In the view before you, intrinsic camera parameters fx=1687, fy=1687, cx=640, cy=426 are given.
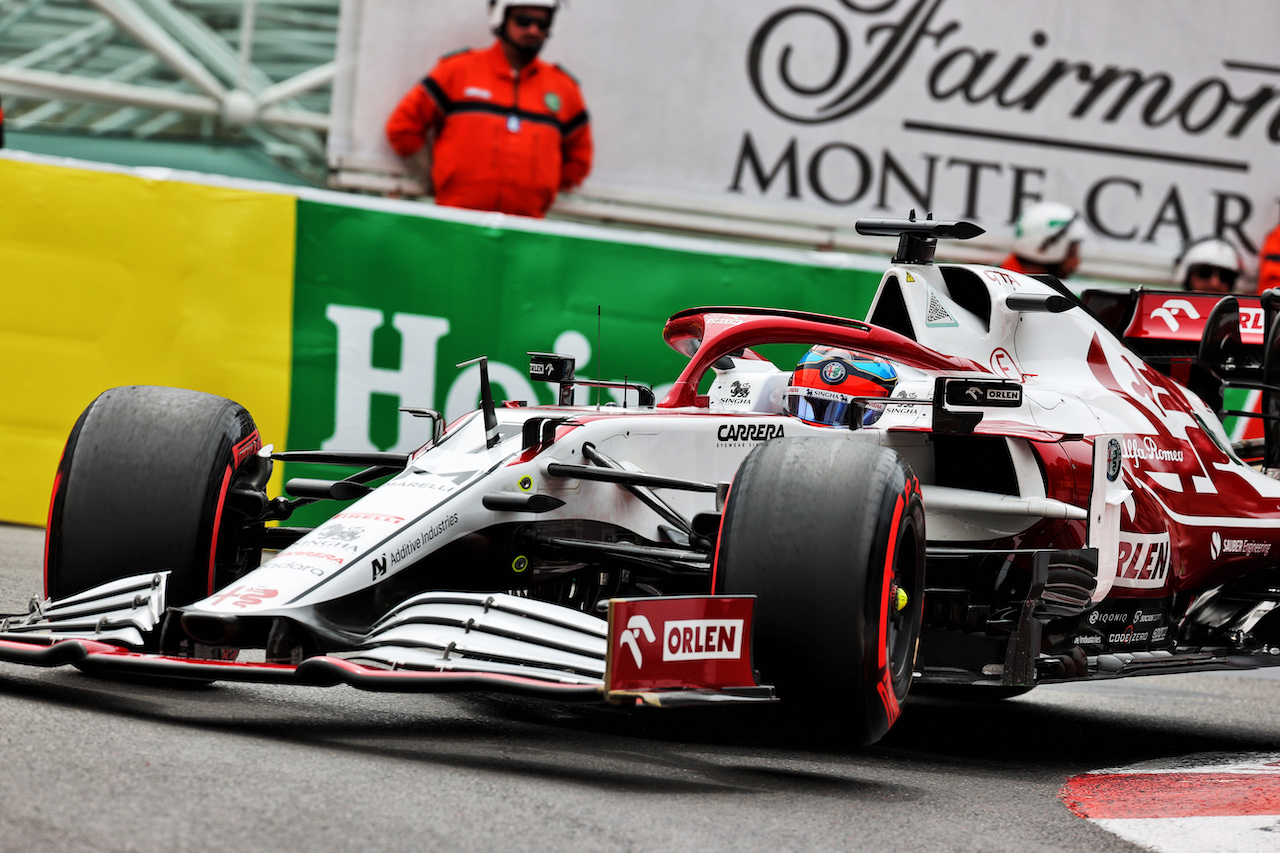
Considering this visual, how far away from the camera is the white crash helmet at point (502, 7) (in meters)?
11.1

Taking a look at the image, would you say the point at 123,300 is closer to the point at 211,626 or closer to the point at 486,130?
the point at 486,130

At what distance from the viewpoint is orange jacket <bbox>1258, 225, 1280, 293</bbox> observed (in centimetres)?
1263

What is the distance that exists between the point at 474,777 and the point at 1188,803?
7.12 ft

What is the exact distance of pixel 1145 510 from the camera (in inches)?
244

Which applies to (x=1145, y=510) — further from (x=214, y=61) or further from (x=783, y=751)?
(x=214, y=61)

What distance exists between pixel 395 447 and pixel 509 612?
4879 millimetres

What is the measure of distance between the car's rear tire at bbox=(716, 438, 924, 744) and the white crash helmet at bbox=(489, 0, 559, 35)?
7110mm

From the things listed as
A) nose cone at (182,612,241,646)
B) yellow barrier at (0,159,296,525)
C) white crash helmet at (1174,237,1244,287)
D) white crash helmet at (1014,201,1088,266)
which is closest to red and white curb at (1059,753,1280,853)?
nose cone at (182,612,241,646)

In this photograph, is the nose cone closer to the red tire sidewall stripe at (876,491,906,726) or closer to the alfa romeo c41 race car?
the alfa romeo c41 race car

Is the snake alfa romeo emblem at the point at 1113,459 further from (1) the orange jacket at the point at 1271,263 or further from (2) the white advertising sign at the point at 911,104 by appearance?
(1) the orange jacket at the point at 1271,263

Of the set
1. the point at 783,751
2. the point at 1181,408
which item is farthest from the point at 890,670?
the point at 1181,408

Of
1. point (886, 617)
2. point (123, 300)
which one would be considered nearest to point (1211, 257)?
point (123, 300)

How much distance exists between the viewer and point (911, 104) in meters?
13.2

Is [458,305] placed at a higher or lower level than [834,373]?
higher
